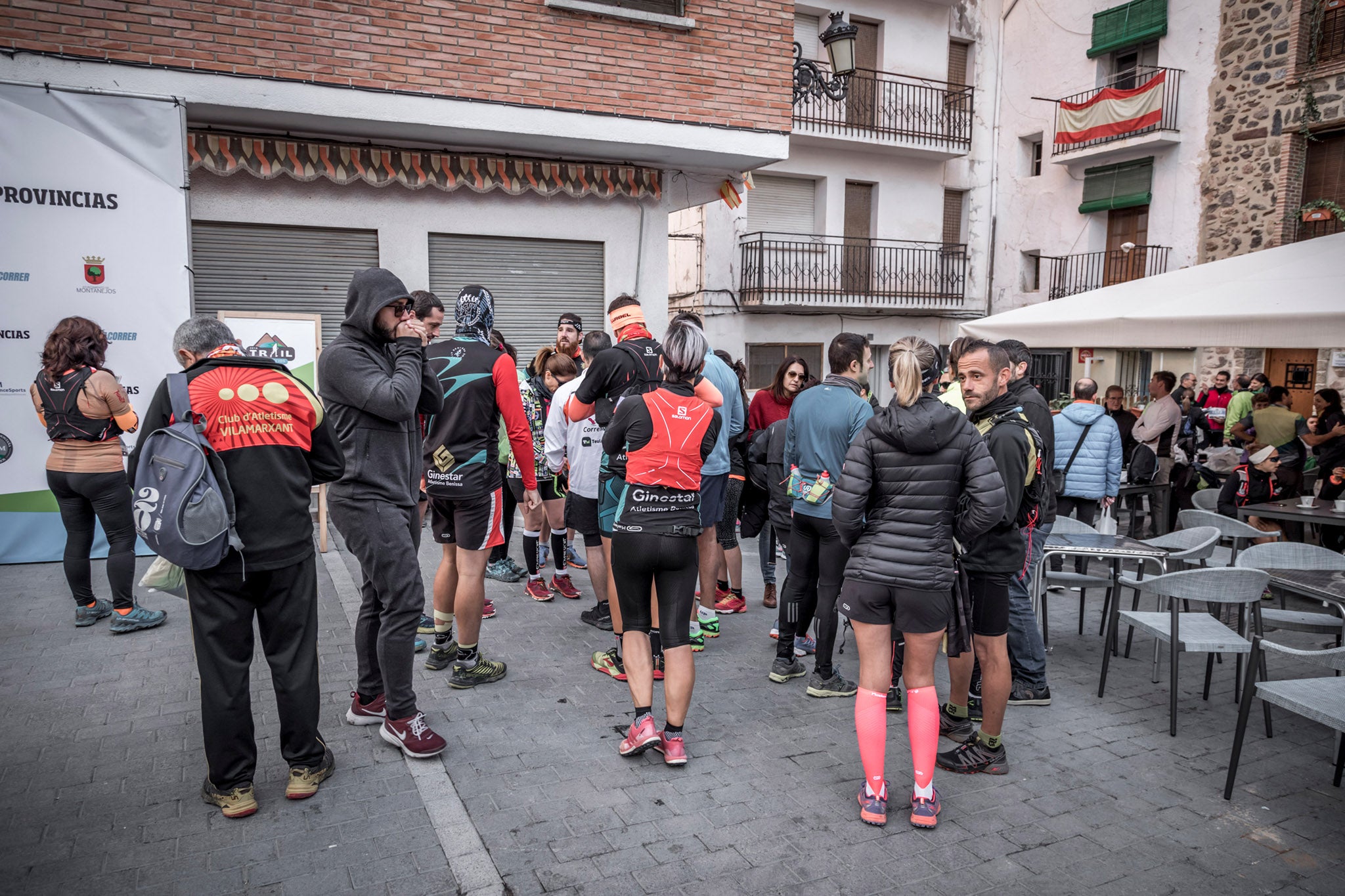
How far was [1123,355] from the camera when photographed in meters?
19.6

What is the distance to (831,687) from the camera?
A: 4.95 m

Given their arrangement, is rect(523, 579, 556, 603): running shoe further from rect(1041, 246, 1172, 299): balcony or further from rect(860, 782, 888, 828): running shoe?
rect(1041, 246, 1172, 299): balcony

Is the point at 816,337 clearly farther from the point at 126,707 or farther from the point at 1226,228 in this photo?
the point at 126,707

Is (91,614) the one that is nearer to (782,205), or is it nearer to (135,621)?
(135,621)

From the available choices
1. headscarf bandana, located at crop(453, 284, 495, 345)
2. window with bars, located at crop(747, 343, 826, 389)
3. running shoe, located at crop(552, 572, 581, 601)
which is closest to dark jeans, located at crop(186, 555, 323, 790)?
headscarf bandana, located at crop(453, 284, 495, 345)

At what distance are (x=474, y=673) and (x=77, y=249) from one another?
5407mm

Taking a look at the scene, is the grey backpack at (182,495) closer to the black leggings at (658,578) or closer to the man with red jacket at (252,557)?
the man with red jacket at (252,557)

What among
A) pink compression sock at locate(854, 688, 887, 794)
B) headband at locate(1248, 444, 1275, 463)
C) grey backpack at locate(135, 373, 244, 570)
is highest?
grey backpack at locate(135, 373, 244, 570)

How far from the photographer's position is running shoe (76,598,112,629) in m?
5.68

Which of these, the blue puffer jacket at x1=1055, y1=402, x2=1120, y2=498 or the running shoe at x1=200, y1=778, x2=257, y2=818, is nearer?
the running shoe at x1=200, y1=778, x2=257, y2=818

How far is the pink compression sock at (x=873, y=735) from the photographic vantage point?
11.7 feet

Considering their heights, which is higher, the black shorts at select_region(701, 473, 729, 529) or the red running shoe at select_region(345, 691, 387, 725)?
the black shorts at select_region(701, 473, 729, 529)

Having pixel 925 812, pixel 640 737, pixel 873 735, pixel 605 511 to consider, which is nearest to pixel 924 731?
pixel 873 735

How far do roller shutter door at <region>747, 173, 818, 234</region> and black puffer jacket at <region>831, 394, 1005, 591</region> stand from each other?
1614 centimetres
